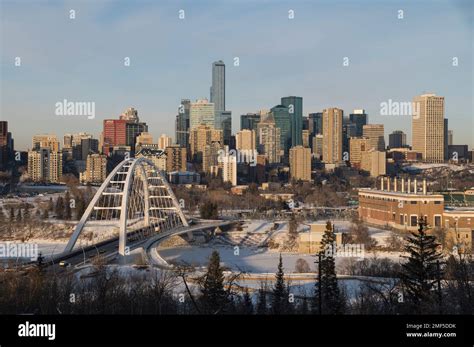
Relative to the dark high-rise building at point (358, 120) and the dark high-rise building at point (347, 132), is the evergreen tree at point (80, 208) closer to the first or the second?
the dark high-rise building at point (347, 132)

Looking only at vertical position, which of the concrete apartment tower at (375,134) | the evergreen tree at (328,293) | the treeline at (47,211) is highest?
the concrete apartment tower at (375,134)

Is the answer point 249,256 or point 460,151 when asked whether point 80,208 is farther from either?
point 460,151

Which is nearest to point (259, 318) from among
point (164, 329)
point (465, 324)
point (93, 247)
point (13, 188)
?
point (164, 329)

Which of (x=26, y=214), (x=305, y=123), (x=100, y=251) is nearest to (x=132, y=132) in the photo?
(x=305, y=123)

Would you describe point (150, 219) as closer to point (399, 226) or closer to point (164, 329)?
point (399, 226)

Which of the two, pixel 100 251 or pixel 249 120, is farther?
pixel 249 120
